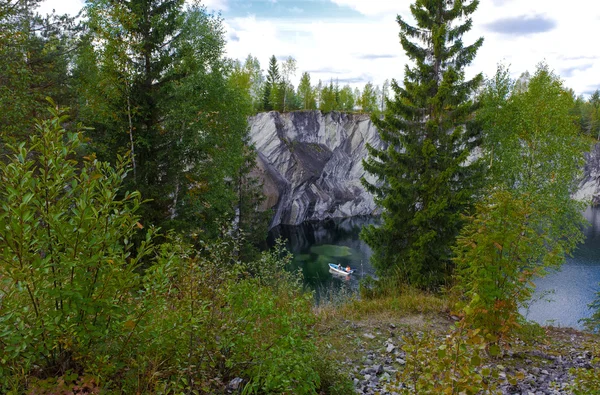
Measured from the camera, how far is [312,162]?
4772 cm

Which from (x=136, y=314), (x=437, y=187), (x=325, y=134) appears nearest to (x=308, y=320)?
(x=136, y=314)

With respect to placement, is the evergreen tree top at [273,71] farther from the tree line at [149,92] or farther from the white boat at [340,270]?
the tree line at [149,92]

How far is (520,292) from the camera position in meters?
4.96

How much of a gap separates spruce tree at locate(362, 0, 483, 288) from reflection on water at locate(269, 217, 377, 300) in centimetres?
800

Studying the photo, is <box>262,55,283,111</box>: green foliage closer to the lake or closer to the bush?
the lake

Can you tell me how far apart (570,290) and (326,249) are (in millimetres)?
18527

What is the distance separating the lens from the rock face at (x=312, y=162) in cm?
4397

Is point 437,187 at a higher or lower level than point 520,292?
higher

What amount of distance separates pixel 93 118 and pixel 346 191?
42436 mm

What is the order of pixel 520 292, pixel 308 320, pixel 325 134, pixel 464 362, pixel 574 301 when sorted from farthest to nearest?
1. pixel 325 134
2. pixel 574 301
3. pixel 520 292
4. pixel 308 320
5. pixel 464 362

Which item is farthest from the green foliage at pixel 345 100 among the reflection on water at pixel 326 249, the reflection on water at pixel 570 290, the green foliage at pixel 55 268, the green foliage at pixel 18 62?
the green foliage at pixel 55 268

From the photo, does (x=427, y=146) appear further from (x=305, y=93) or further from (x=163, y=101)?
(x=305, y=93)

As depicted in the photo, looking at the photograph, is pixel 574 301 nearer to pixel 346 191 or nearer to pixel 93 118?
pixel 93 118

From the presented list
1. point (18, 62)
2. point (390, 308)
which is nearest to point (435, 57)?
point (390, 308)
